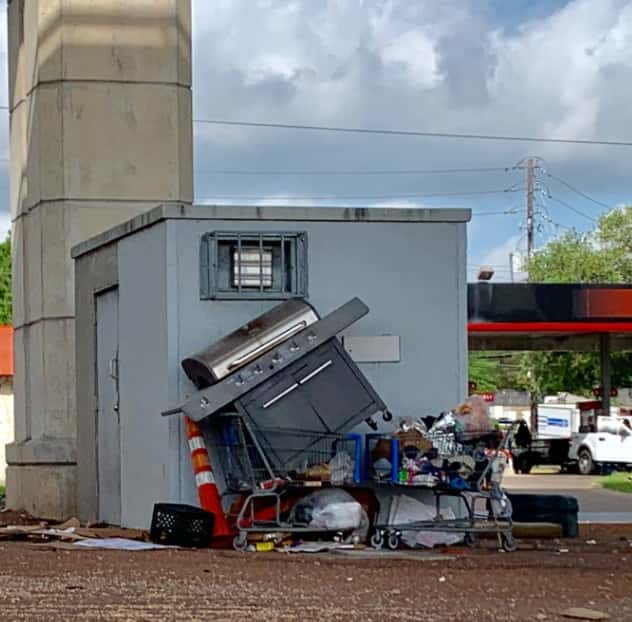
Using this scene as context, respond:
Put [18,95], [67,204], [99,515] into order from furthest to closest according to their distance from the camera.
Answer: [18,95], [67,204], [99,515]

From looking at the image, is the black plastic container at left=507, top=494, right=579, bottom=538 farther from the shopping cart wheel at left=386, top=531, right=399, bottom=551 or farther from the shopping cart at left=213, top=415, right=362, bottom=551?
the shopping cart at left=213, top=415, right=362, bottom=551

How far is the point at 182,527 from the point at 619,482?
66.1 feet

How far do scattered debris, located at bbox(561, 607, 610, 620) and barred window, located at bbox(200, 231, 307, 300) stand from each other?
613cm

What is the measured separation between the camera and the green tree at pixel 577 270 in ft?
218

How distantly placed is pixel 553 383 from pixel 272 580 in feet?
190

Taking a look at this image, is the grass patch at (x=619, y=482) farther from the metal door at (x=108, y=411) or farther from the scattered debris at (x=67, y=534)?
the scattered debris at (x=67, y=534)

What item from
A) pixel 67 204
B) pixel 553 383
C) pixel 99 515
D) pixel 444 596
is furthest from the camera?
→ pixel 553 383

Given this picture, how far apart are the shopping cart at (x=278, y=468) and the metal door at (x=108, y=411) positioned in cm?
299

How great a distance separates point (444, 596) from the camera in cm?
1050

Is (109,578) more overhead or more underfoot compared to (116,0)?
more underfoot

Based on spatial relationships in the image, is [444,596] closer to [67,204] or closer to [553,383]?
[67,204]

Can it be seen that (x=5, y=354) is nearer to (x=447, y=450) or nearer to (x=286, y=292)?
(x=286, y=292)

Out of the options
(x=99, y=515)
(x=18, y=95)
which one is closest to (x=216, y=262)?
(x=99, y=515)

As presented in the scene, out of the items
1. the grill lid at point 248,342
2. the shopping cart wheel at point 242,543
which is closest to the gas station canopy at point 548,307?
the grill lid at point 248,342
